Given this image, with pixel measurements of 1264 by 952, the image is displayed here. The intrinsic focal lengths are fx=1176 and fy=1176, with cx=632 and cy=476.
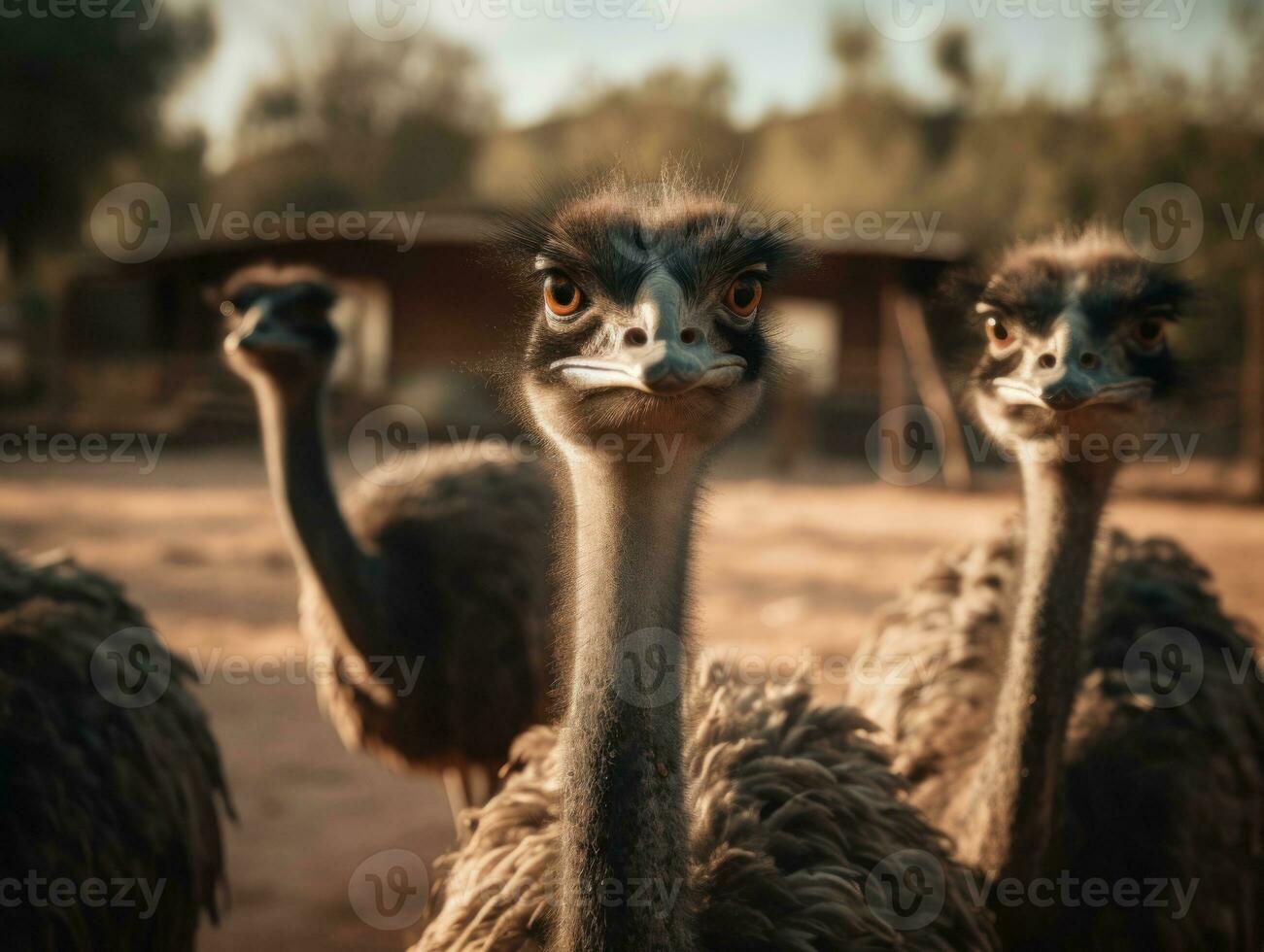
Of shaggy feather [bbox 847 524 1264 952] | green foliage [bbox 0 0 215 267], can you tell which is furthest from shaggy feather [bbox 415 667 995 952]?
green foliage [bbox 0 0 215 267]

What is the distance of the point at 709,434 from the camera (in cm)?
187

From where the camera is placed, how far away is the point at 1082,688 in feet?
9.78

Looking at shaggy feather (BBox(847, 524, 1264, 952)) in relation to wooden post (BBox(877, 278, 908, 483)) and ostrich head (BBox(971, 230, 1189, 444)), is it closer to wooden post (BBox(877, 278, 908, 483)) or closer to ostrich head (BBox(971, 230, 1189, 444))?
ostrich head (BBox(971, 230, 1189, 444))

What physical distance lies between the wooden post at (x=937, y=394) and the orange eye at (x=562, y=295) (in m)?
11.4

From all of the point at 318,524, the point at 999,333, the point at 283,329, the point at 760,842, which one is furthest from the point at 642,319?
the point at 283,329

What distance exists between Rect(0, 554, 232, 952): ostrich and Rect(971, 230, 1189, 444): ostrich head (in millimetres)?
2165

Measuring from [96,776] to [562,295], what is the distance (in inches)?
65.1

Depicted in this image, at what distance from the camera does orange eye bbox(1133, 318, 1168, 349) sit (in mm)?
2652

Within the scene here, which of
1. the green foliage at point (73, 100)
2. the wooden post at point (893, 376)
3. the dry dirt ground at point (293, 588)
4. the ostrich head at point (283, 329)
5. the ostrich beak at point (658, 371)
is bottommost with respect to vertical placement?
the dry dirt ground at point (293, 588)


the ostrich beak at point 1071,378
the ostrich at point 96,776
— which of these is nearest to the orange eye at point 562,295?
the ostrich beak at point 1071,378

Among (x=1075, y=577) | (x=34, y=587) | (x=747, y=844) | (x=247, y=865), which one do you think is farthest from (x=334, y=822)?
(x=1075, y=577)

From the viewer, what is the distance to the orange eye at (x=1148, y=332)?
8.70 feet

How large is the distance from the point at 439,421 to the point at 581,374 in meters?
15.1

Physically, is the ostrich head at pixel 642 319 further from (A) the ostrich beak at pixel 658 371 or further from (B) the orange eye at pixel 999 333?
(B) the orange eye at pixel 999 333
